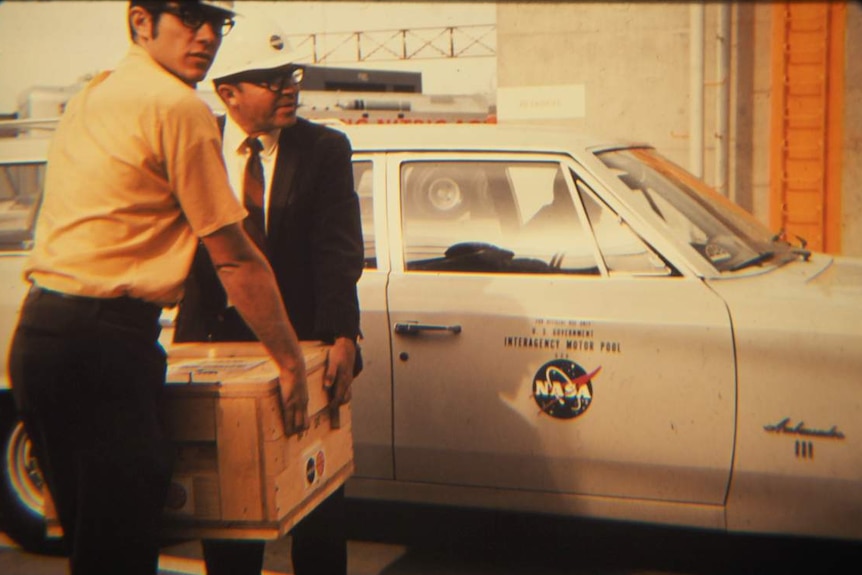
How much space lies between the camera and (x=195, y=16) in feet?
8.04

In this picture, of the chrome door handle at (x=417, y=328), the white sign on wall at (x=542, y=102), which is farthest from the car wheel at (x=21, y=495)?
the white sign on wall at (x=542, y=102)

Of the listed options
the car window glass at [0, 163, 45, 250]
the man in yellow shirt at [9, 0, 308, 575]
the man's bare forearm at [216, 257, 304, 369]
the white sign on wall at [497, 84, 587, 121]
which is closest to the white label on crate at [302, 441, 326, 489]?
the man's bare forearm at [216, 257, 304, 369]

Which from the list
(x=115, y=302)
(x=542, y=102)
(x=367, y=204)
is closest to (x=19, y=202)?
(x=367, y=204)

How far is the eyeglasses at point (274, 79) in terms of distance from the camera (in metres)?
A: 3.16

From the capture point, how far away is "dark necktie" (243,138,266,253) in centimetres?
314

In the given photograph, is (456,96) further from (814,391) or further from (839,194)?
(814,391)

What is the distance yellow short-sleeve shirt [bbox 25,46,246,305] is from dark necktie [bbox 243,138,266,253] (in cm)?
71

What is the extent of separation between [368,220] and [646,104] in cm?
556

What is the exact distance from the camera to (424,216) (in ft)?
13.8

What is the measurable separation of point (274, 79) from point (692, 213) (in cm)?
180

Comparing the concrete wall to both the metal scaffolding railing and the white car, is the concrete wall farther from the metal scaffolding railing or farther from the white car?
the white car

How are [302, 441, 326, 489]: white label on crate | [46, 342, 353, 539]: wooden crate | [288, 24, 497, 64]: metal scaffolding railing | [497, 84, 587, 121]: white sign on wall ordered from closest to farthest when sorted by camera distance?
1. [46, 342, 353, 539]: wooden crate
2. [302, 441, 326, 489]: white label on crate
3. [288, 24, 497, 64]: metal scaffolding railing
4. [497, 84, 587, 121]: white sign on wall

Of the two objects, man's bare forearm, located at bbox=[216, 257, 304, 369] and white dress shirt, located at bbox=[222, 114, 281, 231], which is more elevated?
white dress shirt, located at bbox=[222, 114, 281, 231]

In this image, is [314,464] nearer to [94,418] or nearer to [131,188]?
[94,418]
